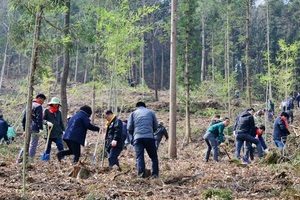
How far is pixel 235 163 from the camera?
11.5 m

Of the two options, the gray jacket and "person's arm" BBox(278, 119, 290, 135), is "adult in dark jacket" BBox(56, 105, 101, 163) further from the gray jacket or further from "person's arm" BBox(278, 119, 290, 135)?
"person's arm" BBox(278, 119, 290, 135)

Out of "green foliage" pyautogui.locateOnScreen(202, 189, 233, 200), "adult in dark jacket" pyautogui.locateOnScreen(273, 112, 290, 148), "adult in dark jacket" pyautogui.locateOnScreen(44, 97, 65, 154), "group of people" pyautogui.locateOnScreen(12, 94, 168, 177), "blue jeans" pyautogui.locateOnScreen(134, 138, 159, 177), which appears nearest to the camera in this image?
"green foliage" pyautogui.locateOnScreen(202, 189, 233, 200)

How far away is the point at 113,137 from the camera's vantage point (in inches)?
385

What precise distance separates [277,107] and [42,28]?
29.6 m

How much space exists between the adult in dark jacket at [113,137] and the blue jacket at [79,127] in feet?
1.37

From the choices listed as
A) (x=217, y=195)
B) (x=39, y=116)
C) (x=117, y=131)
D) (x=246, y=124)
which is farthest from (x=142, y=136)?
(x=246, y=124)

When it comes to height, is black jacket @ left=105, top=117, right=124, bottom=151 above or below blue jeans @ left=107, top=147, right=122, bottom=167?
above

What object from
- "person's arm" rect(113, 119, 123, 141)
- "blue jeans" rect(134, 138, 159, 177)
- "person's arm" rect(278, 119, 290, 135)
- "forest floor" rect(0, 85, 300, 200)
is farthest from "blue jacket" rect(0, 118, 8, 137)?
"person's arm" rect(278, 119, 290, 135)

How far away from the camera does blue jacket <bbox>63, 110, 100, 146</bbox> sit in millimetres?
9492

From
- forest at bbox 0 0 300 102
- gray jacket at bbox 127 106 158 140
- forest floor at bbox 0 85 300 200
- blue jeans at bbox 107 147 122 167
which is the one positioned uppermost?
forest at bbox 0 0 300 102

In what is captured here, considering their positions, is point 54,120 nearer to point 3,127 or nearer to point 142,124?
point 142,124

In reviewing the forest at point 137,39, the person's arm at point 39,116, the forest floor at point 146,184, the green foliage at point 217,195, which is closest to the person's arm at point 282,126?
the forest floor at point 146,184

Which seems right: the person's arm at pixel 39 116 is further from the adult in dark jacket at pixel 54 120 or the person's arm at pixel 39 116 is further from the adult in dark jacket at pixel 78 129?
the adult in dark jacket at pixel 78 129

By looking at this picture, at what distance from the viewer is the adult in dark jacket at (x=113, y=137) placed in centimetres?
964
